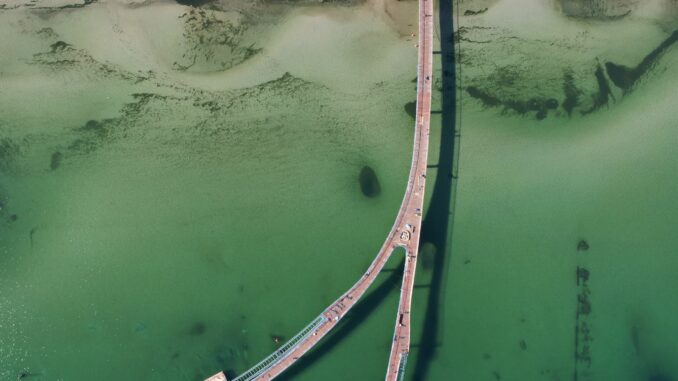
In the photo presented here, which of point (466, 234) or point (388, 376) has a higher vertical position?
point (466, 234)

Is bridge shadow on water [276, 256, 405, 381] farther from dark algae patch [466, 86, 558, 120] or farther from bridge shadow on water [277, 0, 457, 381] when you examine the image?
dark algae patch [466, 86, 558, 120]

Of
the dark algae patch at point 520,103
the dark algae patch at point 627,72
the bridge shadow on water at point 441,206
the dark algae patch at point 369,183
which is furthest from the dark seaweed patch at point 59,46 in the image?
the dark algae patch at point 627,72

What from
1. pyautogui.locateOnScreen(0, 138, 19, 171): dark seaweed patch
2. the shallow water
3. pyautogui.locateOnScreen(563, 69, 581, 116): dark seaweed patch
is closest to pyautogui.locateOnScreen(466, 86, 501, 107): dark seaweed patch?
the shallow water

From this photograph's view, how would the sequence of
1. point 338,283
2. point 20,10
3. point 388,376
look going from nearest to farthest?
point 388,376 → point 338,283 → point 20,10

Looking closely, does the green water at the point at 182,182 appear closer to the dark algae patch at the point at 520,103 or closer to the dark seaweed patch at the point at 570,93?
the dark algae patch at the point at 520,103

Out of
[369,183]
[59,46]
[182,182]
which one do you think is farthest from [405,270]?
[59,46]

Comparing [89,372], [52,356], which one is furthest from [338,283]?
[52,356]

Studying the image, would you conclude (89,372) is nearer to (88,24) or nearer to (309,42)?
(88,24)
